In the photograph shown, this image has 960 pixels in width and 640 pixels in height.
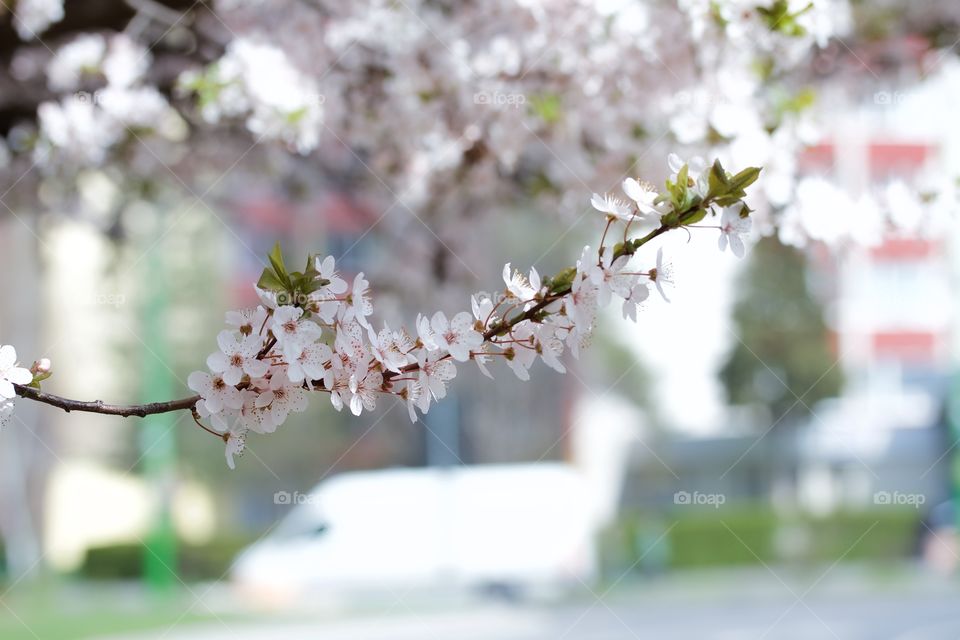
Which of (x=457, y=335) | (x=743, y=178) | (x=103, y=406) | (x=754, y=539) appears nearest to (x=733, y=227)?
(x=743, y=178)

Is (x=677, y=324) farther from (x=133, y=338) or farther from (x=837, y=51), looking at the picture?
(x=837, y=51)

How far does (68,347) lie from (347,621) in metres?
8.79

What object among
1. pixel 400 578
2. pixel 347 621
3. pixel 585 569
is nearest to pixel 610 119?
pixel 347 621

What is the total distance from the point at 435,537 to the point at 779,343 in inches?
288

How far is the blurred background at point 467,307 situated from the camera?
9.23 ft

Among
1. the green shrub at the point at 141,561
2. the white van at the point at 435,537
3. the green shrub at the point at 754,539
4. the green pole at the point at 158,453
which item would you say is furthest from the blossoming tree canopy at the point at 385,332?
the green shrub at the point at 754,539

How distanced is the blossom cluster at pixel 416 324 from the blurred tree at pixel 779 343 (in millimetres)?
15648

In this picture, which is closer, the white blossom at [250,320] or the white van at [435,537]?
the white blossom at [250,320]

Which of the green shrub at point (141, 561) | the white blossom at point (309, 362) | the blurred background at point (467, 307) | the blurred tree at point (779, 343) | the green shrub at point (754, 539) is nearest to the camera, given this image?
the white blossom at point (309, 362)

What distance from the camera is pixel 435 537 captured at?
1184 cm

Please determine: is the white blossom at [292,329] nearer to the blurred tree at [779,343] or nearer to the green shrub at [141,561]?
the green shrub at [141,561]

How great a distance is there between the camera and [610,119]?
289cm

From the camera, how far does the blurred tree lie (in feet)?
54.0

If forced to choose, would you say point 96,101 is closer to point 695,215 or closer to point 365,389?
point 365,389
